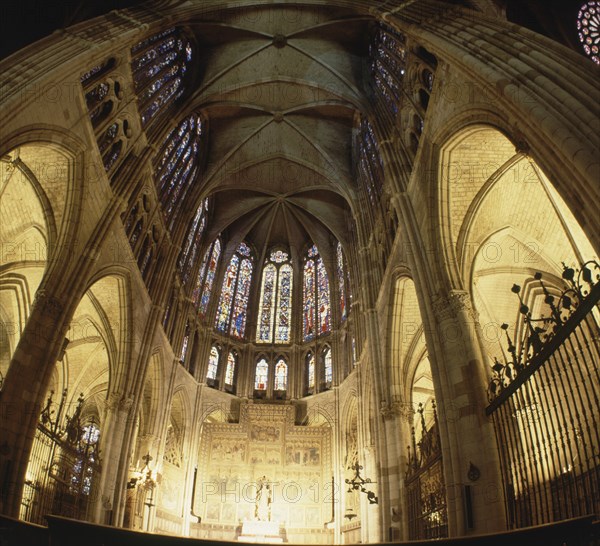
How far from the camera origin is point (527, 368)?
22.7ft

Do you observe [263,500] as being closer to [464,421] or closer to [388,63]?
[464,421]

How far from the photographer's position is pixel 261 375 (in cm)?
2539

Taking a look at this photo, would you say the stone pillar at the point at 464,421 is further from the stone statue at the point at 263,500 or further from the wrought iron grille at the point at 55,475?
the stone statue at the point at 263,500

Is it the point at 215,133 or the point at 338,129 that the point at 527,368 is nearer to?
the point at 338,129

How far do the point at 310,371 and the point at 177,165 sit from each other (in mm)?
12488

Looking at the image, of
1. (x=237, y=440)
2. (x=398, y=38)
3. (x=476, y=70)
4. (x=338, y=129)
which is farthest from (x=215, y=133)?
(x=476, y=70)

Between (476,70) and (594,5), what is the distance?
10.8 feet

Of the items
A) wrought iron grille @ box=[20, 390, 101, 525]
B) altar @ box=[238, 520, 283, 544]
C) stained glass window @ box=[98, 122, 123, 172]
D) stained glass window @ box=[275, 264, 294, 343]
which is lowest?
altar @ box=[238, 520, 283, 544]

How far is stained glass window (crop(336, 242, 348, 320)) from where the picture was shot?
79.2 feet

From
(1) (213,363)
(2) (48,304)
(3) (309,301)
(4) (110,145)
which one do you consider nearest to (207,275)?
(1) (213,363)

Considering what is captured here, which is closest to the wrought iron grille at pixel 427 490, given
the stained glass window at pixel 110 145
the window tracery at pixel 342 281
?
the stained glass window at pixel 110 145

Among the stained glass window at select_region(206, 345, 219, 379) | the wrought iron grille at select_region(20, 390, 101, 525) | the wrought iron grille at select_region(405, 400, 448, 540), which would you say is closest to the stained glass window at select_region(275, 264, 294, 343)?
the stained glass window at select_region(206, 345, 219, 379)

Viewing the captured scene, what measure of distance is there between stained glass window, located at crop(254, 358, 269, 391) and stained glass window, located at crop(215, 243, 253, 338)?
1958mm

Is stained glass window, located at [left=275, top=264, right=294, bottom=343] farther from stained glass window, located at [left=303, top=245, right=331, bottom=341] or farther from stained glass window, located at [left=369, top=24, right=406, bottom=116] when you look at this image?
stained glass window, located at [left=369, top=24, right=406, bottom=116]
